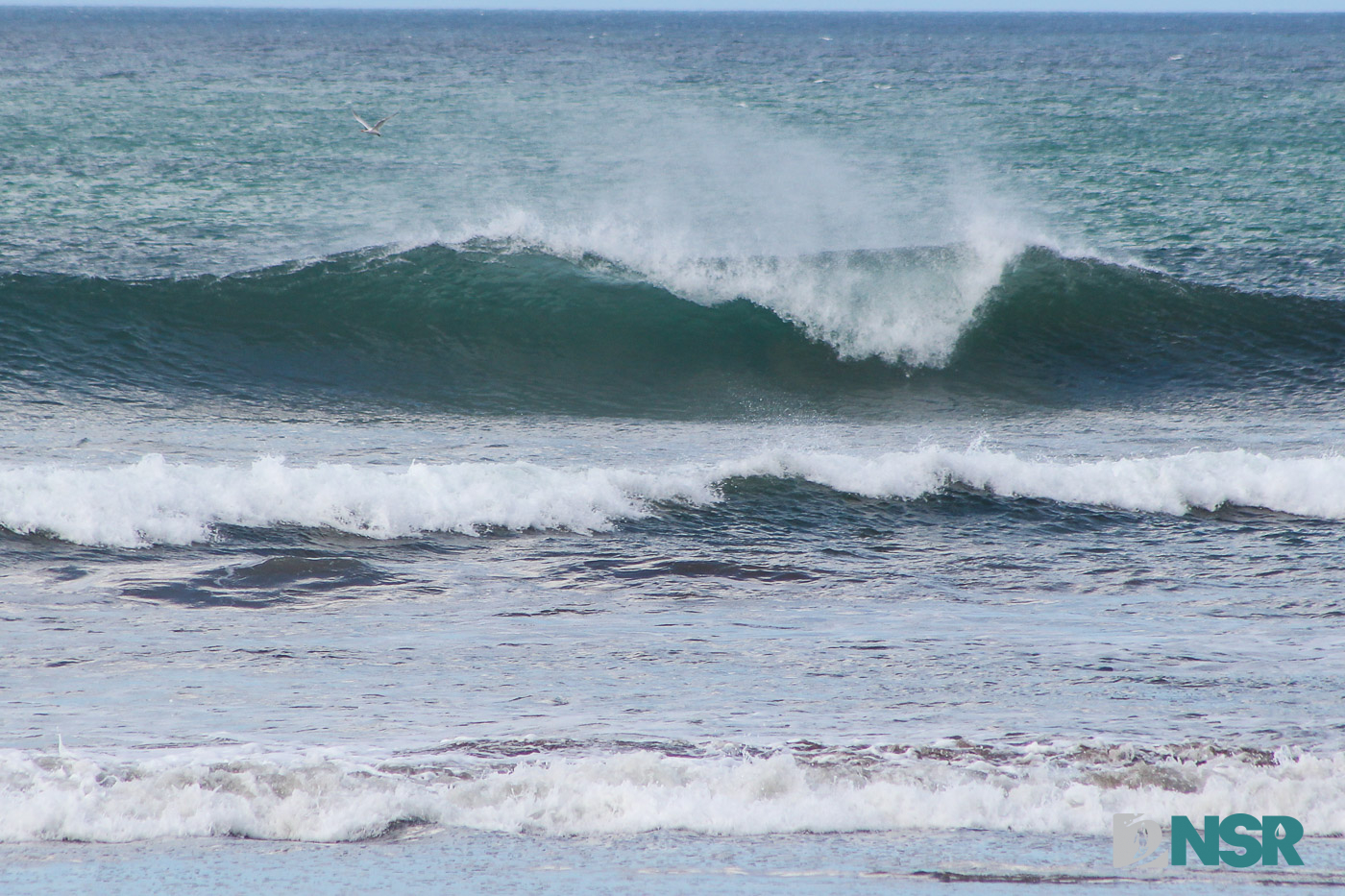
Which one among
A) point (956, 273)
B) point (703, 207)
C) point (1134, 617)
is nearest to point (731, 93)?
point (703, 207)

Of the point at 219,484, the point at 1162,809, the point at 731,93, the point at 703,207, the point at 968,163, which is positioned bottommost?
the point at 1162,809

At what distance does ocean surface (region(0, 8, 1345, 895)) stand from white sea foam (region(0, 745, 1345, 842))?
2cm

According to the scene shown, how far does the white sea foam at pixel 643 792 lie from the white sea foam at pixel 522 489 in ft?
11.3

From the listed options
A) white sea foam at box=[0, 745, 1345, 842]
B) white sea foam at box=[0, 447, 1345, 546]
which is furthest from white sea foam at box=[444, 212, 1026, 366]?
white sea foam at box=[0, 745, 1345, 842]

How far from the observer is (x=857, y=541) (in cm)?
749

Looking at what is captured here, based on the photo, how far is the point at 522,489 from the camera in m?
7.83

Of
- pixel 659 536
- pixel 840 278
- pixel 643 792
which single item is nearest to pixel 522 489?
pixel 659 536

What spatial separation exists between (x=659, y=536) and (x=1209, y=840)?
4.21 meters

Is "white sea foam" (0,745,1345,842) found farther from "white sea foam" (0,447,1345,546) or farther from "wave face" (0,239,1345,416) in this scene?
"wave face" (0,239,1345,416)

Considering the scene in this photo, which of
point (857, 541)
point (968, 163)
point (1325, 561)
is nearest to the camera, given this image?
point (1325, 561)

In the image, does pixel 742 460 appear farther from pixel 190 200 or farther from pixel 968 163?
pixel 968 163

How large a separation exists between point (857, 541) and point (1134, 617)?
76.3 inches

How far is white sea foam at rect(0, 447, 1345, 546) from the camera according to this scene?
7.17 m

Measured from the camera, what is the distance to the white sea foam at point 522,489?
7172mm
